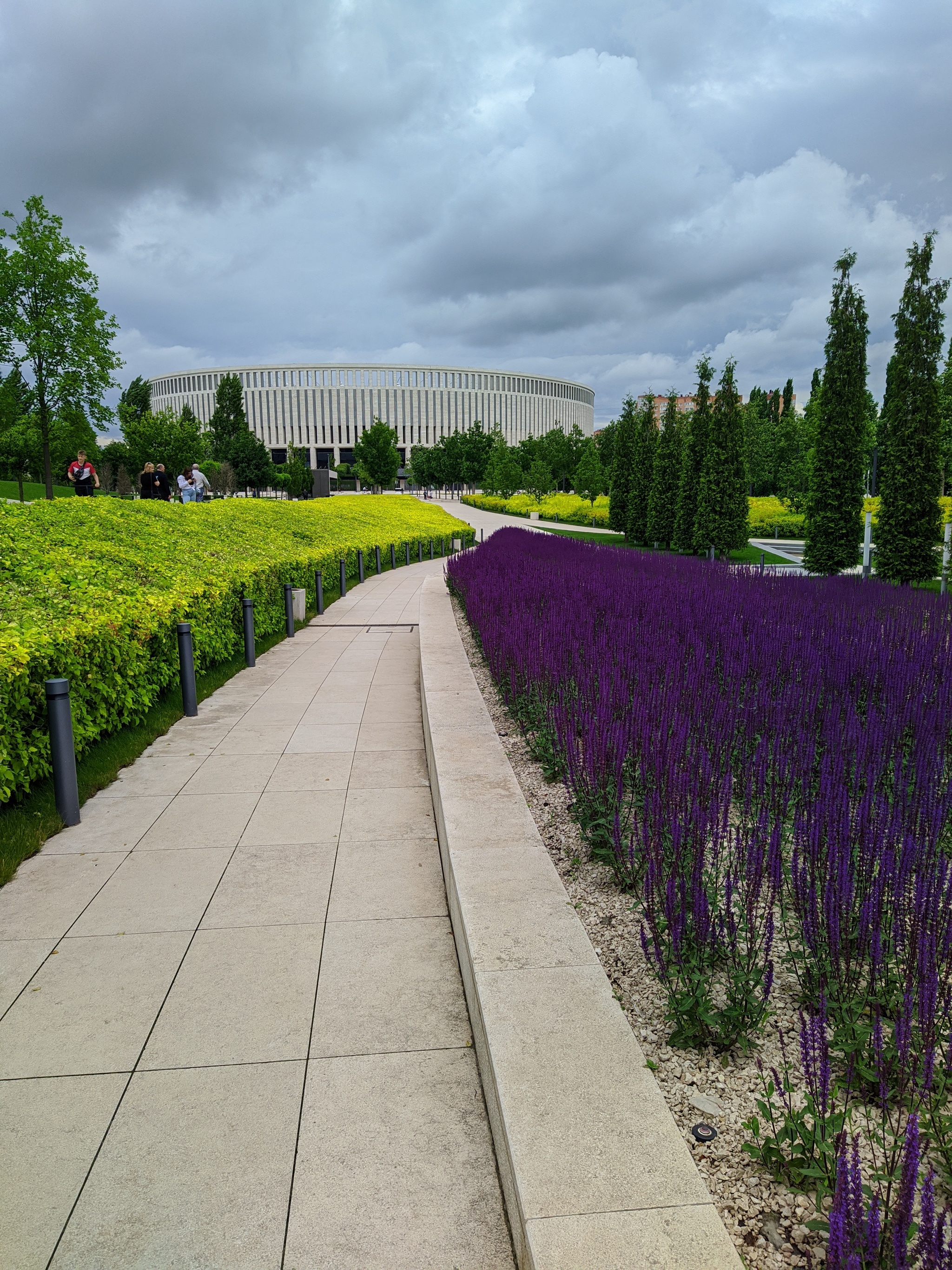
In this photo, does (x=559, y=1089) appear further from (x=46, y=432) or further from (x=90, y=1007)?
(x=46, y=432)

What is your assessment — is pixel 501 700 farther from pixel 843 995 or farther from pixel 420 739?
pixel 843 995

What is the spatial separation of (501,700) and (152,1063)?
3.90 meters

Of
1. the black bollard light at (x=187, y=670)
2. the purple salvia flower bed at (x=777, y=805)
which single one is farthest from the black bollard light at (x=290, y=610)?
the purple salvia flower bed at (x=777, y=805)

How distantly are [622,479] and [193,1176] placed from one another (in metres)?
33.6

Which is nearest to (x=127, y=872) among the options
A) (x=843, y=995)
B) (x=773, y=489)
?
(x=843, y=995)

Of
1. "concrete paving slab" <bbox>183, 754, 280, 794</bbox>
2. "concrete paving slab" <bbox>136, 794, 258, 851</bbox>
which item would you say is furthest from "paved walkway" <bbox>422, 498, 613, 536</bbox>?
"concrete paving slab" <bbox>136, 794, 258, 851</bbox>

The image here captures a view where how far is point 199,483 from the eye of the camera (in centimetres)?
2136

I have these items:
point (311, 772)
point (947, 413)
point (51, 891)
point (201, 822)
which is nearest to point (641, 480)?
point (947, 413)

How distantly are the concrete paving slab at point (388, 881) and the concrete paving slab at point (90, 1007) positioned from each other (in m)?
0.72

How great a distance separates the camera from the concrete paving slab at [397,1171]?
1.87 m

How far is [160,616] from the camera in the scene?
6.25 m

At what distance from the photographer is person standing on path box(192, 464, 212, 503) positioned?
2050 cm

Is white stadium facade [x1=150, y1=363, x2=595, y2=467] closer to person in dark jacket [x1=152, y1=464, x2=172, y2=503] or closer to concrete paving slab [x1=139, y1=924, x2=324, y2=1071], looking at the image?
person in dark jacket [x1=152, y1=464, x2=172, y2=503]

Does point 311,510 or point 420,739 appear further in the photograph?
point 311,510
